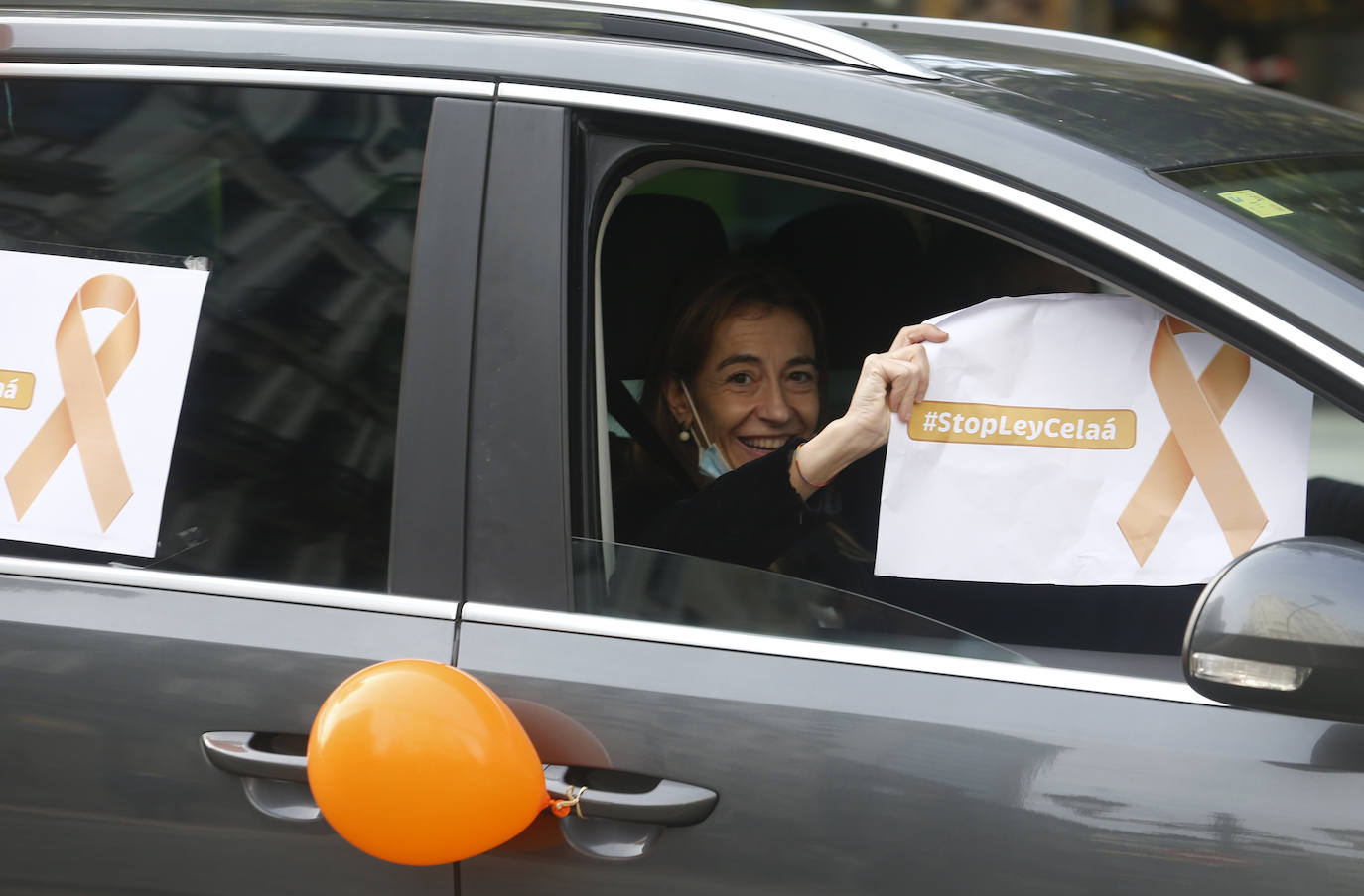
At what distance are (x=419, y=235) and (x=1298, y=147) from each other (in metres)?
1.10

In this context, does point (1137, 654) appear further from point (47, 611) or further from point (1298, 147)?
point (47, 611)

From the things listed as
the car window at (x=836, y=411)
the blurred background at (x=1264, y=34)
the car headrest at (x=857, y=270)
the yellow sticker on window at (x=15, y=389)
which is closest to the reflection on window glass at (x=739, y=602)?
the car window at (x=836, y=411)

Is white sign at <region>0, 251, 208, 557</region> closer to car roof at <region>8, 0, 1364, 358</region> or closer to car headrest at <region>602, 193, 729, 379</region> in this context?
car roof at <region>8, 0, 1364, 358</region>

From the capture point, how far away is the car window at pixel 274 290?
1.57m

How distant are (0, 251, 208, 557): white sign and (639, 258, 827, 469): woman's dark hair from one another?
862mm

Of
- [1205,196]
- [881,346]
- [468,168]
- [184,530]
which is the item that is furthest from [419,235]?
[881,346]

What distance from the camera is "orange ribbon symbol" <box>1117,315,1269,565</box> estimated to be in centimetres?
147

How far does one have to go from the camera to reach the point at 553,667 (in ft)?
4.78

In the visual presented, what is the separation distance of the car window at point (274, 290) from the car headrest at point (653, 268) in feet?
1.85

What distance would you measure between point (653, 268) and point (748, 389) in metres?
0.25

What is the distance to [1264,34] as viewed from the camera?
7.14 meters

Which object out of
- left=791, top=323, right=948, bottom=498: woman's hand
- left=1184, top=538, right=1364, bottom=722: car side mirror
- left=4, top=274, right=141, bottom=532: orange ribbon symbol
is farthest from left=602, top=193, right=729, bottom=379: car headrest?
left=1184, top=538, right=1364, bottom=722: car side mirror

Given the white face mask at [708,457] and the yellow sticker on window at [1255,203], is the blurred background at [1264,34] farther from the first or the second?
the yellow sticker on window at [1255,203]

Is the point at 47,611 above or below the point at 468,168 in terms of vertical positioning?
below
